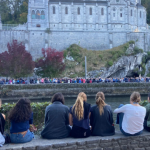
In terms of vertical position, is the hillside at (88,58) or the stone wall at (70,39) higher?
the stone wall at (70,39)

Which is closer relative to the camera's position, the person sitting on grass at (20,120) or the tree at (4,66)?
the person sitting on grass at (20,120)

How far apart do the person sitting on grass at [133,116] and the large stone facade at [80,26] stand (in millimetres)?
40847

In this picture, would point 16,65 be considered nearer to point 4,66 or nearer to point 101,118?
point 4,66

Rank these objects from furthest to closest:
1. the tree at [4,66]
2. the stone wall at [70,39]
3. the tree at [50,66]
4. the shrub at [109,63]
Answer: the stone wall at [70,39], the shrub at [109,63], the tree at [50,66], the tree at [4,66]

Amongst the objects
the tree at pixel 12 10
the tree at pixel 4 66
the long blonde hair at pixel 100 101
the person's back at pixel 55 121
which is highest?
the tree at pixel 12 10

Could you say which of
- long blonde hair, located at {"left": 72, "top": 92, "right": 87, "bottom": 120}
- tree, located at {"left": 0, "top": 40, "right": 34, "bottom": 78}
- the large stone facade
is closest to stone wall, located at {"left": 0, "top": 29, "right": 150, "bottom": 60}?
the large stone facade

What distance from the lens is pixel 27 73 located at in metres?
32.0

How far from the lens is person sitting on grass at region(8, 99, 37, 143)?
17.2 ft

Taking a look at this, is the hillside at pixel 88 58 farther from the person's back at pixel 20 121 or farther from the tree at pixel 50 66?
the person's back at pixel 20 121

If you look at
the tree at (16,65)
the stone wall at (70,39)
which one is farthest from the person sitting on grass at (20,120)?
the stone wall at (70,39)

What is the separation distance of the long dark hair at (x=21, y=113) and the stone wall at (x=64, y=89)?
Result: 67.0ft

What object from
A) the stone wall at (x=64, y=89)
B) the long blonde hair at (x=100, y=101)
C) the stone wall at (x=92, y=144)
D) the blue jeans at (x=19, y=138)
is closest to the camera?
the stone wall at (x=92, y=144)

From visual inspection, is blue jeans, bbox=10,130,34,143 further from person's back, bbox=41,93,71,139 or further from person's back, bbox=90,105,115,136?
person's back, bbox=90,105,115,136

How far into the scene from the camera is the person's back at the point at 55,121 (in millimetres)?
5648
